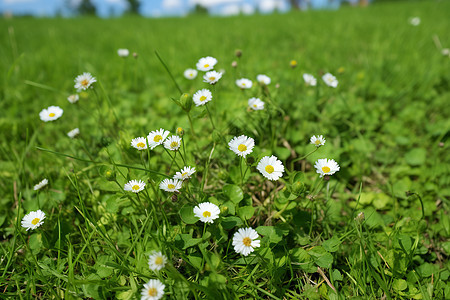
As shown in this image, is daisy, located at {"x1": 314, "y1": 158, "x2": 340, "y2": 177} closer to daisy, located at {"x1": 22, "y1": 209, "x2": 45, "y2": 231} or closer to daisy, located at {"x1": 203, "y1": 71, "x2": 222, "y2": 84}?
daisy, located at {"x1": 203, "y1": 71, "x2": 222, "y2": 84}

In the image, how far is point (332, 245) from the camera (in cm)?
106

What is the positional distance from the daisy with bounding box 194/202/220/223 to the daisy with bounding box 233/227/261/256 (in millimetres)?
109

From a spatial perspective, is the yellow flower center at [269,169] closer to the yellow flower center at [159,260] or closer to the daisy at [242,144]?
the daisy at [242,144]

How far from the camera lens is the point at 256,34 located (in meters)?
4.10

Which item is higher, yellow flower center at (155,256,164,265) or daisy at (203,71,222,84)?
daisy at (203,71,222,84)

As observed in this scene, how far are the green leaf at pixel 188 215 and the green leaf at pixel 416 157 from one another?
1.29 m

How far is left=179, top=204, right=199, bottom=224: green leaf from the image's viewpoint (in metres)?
1.05

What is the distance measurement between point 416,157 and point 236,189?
1122 mm

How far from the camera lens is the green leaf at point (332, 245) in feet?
3.44

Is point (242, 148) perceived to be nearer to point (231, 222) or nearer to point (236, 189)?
point (236, 189)

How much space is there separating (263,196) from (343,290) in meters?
0.52

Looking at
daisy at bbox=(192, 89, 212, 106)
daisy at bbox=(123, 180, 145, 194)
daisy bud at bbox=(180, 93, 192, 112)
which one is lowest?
daisy at bbox=(123, 180, 145, 194)

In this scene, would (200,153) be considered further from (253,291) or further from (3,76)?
(3,76)

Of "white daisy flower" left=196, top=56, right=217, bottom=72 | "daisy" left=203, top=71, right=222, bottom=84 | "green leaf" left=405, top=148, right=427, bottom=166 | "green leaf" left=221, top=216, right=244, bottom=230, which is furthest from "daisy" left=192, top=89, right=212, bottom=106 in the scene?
"green leaf" left=405, top=148, right=427, bottom=166
